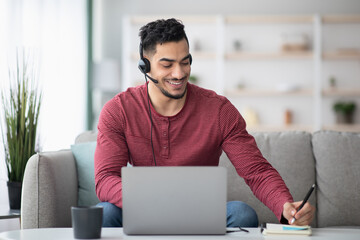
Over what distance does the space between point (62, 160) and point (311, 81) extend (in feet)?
15.2

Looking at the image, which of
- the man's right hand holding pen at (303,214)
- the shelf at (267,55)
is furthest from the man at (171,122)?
the shelf at (267,55)

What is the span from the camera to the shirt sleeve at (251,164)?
1.72 meters

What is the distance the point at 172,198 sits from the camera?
4.33ft

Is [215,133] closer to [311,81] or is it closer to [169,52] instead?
[169,52]

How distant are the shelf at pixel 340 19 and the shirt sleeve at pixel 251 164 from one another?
4538mm

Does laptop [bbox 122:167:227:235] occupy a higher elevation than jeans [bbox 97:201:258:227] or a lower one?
higher

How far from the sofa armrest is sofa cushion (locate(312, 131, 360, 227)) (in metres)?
1.22

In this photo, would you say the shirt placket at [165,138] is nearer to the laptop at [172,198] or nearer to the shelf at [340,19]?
A: the laptop at [172,198]

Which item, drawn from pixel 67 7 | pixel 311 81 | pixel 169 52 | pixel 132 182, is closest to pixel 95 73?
pixel 67 7

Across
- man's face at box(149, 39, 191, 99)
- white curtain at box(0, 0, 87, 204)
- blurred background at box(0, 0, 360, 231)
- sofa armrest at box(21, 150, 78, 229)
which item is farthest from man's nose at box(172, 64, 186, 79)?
blurred background at box(0, 0, 360, 231)

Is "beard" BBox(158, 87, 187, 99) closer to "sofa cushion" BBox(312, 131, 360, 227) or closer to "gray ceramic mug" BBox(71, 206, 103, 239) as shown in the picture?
"gray ceramic mug" BBox(71, 206, 103, 239)

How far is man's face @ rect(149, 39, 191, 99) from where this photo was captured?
198 cm

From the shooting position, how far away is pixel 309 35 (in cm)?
647

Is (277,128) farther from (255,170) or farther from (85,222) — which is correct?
(85,222)
